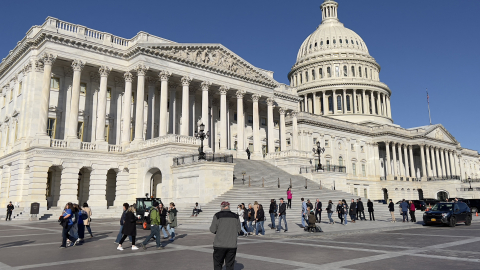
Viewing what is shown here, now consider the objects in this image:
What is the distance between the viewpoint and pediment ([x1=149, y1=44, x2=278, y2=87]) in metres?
46.2

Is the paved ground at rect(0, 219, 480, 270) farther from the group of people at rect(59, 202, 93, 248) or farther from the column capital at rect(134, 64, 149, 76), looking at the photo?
the column capital at rect(134, 64, 149, 76)

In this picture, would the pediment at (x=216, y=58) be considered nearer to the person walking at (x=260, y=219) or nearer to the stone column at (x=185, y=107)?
the stone column at (x=185, y=107)

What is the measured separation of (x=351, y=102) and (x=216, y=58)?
207 feet

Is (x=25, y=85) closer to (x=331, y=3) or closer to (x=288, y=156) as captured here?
(x=288, y=156)

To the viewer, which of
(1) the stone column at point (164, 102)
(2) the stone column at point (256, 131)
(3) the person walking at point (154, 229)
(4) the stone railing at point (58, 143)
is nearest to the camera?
A: (3) the person walking at point (154, 229)

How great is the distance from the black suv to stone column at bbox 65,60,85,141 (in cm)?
3339

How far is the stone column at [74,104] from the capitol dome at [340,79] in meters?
72.8

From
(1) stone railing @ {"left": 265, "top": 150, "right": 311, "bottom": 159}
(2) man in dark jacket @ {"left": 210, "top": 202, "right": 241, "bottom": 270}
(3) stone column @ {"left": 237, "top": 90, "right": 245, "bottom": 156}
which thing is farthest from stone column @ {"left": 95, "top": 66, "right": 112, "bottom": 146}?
(2) man in dark jacket @ {"left": 210, "top": 202, "right": 241, "bottom": 270}

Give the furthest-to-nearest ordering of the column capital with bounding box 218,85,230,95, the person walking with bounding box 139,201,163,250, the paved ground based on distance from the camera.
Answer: the column capital with bounding box 218,85,230,95 → the person walking with bounding box 139,201,163,250 → the paved ground

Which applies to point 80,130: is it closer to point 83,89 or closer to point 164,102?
point 83,89

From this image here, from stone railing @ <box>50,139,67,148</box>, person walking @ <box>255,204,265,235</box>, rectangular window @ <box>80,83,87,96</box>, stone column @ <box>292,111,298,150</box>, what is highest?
rectangular window @ <box>80,83,87,96</box>

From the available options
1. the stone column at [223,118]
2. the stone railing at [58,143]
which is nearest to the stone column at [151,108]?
the stone column at [223,118]

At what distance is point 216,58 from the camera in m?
51.2

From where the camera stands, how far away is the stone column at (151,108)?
47.8 meters
